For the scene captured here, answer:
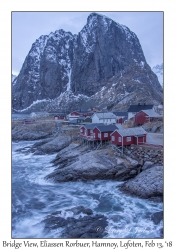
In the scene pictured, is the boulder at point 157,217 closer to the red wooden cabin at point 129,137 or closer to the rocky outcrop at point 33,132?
the red wooden cabin at point 129,137

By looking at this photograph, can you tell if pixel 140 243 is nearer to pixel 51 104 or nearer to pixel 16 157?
pixel 16 157

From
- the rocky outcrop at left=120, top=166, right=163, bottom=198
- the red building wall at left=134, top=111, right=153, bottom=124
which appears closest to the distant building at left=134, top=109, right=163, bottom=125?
the red building wall at left=134, top=111, right=153, bottom=124

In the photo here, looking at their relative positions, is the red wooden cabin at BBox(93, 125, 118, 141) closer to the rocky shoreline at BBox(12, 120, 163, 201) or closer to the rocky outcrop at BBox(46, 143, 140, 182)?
the rocky shoreline at BBox(12, 120, 163, 201)

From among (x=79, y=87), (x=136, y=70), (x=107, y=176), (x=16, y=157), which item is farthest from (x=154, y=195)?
(x=79, y=87)

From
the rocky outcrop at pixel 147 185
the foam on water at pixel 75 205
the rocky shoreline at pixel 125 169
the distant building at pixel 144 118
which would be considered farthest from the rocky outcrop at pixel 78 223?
the distant building at pixel 144 118

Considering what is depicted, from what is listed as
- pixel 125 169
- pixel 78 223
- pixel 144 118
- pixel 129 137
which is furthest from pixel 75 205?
pixel 144 118

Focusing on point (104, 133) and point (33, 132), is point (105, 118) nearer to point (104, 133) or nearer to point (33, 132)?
point (104, 133)
